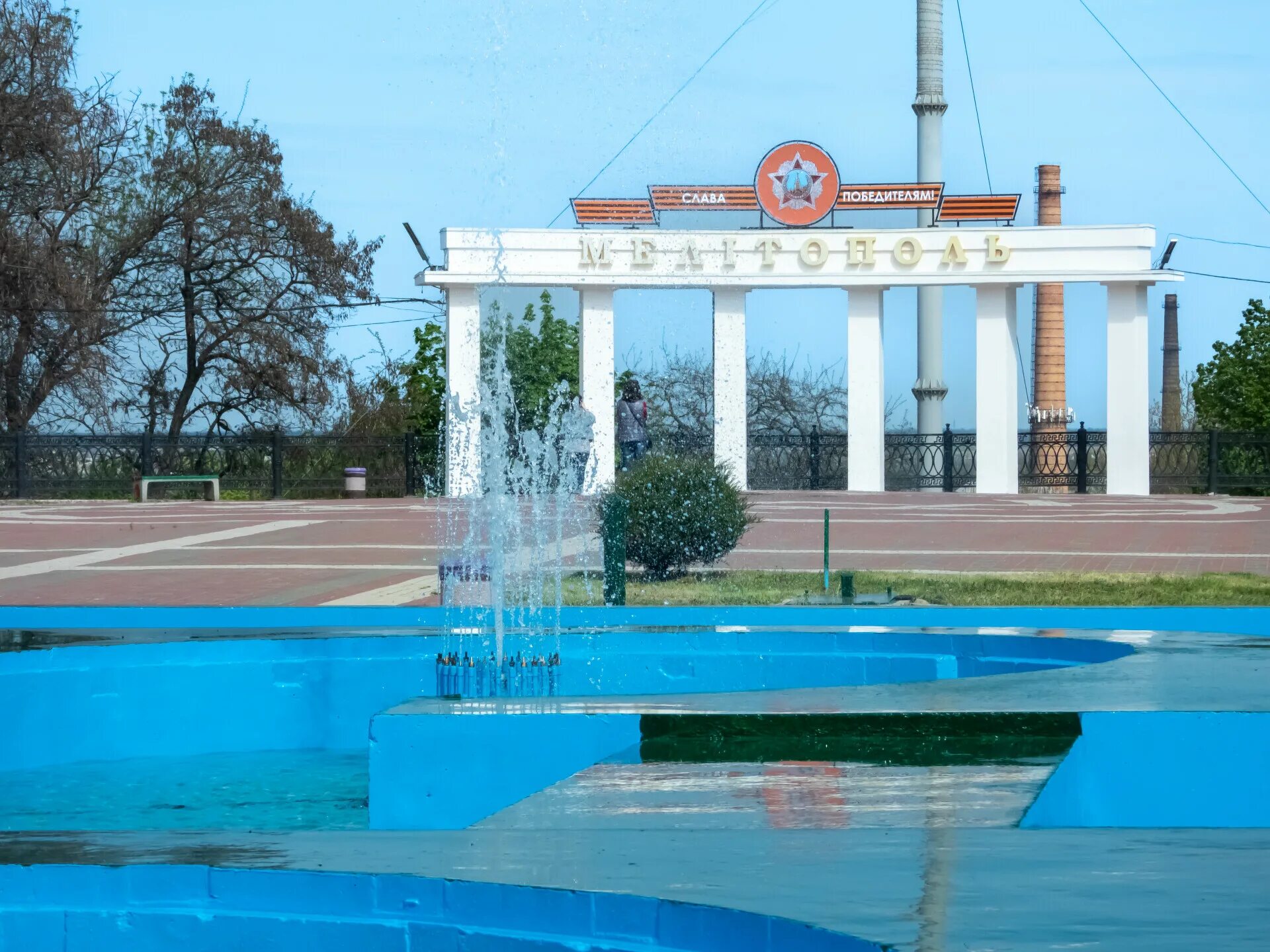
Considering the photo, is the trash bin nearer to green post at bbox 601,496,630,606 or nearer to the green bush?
the green bush

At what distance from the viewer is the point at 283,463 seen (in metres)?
29.8

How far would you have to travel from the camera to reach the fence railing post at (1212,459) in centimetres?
2814

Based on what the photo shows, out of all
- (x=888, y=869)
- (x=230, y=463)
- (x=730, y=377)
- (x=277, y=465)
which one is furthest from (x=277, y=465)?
(x=888, y=869)

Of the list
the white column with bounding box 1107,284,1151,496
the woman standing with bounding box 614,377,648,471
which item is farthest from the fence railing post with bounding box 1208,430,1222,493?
the woman standing with bounding box 614,377,648,471

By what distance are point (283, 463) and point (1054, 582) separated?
815 inches

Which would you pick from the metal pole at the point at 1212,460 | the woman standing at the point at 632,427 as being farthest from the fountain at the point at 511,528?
the metal pole at the point at 1212,460

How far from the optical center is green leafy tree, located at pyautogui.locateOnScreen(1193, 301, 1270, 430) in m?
30.4

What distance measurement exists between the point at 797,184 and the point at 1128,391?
6.89 m

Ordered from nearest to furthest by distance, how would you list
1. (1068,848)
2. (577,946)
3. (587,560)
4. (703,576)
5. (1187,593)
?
(577,946)
(1068,848)
(1187,593)
(703,576)
(587,560)

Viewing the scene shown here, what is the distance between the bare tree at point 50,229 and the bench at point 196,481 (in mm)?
4270

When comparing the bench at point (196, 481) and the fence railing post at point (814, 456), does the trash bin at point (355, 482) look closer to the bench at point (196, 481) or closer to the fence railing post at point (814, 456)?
the bench at point (196, 481)

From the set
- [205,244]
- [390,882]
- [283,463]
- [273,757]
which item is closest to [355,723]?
[273,757]

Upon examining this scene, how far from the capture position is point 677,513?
12.2m

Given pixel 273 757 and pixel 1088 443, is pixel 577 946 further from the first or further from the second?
pixel 1088 443
